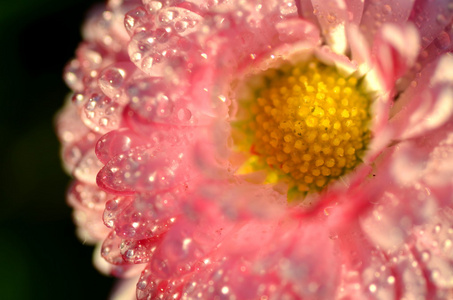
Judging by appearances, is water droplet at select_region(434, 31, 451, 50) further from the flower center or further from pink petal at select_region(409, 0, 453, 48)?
the flower center

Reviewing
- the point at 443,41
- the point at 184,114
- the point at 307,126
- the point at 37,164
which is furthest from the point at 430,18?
the point at 37,164

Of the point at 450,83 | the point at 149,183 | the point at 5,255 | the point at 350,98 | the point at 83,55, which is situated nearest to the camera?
the point at 450,83

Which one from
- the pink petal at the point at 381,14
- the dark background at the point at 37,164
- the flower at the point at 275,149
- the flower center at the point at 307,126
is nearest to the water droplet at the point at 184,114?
the flower at the point at 275,149

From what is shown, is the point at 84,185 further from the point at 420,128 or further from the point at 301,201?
the point at 420,128

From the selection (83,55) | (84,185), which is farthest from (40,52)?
(84,185)

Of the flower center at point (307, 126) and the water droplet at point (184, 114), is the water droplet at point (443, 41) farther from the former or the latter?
the water droplet at point (184, 114)

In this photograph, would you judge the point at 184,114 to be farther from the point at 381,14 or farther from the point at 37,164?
the point at 37,164
